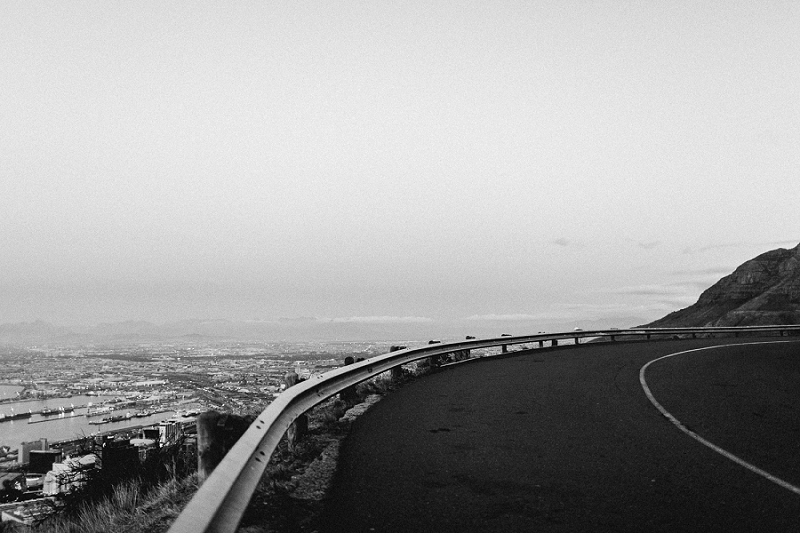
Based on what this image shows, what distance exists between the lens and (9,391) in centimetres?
2348

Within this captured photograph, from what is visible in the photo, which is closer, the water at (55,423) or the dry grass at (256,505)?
the dry grass at (256,505)

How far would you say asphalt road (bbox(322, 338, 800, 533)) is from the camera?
14.6 feet

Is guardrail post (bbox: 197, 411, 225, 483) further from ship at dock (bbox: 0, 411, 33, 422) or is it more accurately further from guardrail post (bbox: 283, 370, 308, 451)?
ship at dock (bbox: 0, 411, 33, 422)

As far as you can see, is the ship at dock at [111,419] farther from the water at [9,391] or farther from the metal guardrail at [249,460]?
the water at [9,391]

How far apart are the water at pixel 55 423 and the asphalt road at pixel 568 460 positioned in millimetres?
6517

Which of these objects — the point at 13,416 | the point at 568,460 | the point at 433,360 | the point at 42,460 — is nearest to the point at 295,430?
the point at 568,460

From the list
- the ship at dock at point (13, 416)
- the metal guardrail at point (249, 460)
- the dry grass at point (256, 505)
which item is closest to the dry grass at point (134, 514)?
the dry grass at point (256, 505)

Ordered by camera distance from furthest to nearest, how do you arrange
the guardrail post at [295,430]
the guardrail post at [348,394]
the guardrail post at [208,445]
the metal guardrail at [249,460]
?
the guardrail post at [348,394], the guardrail post at [295,430], the guardrail post at [208,445], the metal guardrail at [249,460]

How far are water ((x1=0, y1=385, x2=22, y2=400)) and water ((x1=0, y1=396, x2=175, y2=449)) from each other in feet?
7.29

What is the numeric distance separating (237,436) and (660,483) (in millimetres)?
3757

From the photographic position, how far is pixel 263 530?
4.12 metres

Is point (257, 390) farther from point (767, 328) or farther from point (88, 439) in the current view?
point (767, 328)

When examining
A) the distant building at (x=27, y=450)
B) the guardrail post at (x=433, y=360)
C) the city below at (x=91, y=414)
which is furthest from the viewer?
the guardrail post at (x=433, y=360)

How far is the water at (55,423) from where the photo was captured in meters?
12.9
